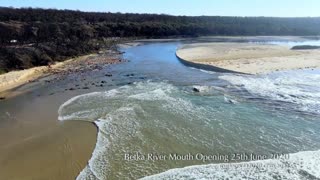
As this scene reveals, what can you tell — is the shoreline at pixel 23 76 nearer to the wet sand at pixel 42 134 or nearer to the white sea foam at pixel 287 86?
the wet sand at pixel 42 134

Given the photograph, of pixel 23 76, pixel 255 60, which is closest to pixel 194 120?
pixel 23 76

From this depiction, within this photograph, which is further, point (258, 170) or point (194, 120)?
point (194, 120)

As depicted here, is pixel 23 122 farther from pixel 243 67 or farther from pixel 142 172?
pixel 243 67

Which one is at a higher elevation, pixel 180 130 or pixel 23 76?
pixel 180 130

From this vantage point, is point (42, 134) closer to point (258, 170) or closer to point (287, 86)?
point (258, 170)

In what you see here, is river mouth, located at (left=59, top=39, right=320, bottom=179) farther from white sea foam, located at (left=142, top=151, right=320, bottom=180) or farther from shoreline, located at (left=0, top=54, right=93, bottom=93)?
shoreline, located at (left=0, top=54, right=93, bottom=93)

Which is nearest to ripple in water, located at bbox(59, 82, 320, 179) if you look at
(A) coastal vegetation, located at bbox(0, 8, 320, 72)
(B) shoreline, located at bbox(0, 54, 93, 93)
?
(B) shoreline, located at bbox(0, 54, 93, 93)

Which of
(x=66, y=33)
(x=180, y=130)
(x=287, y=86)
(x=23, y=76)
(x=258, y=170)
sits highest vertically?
(x=66, y=33)

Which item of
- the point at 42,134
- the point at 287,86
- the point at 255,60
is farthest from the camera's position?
the point at 255,60
